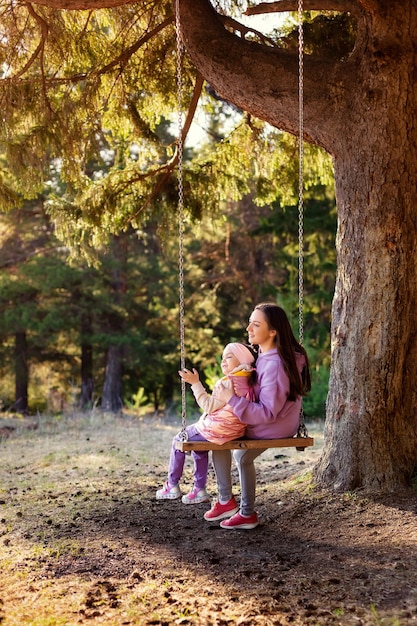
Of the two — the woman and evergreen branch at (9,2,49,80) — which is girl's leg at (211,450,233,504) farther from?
evergreen branch at (9,2,49,80)

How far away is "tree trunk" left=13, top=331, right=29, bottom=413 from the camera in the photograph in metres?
19.7

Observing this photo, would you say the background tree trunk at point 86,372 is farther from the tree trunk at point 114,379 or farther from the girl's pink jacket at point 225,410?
the girl's pink jacket at point 225,410

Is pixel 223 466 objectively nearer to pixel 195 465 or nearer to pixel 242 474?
pixel 242 474

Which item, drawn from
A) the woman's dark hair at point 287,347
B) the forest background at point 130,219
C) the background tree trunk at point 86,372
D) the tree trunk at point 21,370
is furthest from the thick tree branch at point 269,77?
the tree trunk at point 21,370

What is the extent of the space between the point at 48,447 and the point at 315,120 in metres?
5.33

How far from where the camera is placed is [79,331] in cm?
1930

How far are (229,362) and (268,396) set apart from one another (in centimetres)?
33

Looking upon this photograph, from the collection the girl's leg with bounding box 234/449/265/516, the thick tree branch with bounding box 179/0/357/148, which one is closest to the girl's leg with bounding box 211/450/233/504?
the girl's leg with bounding box 234/449/265/516

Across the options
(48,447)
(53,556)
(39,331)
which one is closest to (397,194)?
(53,556)

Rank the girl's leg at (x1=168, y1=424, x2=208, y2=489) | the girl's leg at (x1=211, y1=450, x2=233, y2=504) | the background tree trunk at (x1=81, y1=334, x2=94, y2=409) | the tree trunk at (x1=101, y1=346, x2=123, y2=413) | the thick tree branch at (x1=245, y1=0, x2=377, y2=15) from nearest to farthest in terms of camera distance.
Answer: the girl's leg at (x1=211, y1=450, x2=233, y2=504) < the girl's leg at (x1=168, y1=424, x2=208, y2=489) < the thick tree branch at (x1=245, y1=0, x2=377, y2=15) < the tree trunk at (x1=101, y1=346, x2=123, y2=413) < the background tree trunk at (x1=81, y1=334, x2=94, y2=409)

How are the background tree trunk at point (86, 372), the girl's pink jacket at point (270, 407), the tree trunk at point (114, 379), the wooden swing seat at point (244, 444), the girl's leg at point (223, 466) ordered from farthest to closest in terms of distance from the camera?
1. the background tree trunk at point (86, 372)
2. the tree trunk at point (114, 379)
3. the girl's leg at point (223, 466)
4. the girl's pink jacket at point (270, 407)
5. the wooden swing seat at point (244, 444)

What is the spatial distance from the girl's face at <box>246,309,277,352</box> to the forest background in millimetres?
3227

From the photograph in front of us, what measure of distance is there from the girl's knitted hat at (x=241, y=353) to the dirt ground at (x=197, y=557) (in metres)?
1.05

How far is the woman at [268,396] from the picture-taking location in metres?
4.29
